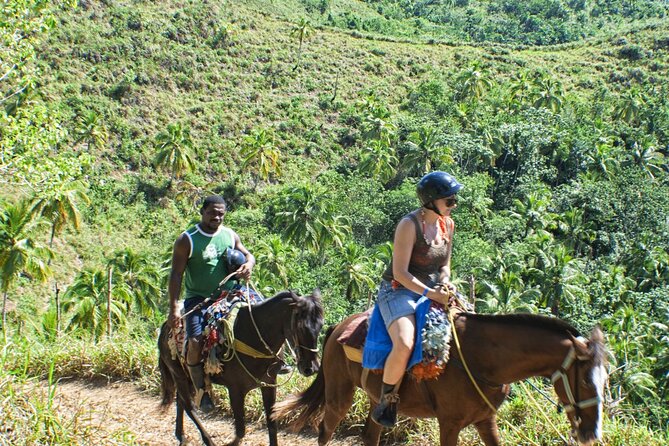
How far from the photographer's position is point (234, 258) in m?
6.27

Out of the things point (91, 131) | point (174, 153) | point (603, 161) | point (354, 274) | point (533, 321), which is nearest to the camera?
point (533, 321)

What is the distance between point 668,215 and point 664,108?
997 inches

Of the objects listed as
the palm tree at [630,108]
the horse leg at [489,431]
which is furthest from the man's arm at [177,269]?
the palm tree at [630,108]

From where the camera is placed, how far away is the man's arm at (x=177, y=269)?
20.1 feet

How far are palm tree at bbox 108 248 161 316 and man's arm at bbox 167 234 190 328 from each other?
25825 mm

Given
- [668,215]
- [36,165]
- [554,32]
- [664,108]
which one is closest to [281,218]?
[668,215]

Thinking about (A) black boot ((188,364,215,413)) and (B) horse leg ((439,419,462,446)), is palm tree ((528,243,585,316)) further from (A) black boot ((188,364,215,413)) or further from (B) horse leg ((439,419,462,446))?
(B) horse leg ((439,419,462,446))

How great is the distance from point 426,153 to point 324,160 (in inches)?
418

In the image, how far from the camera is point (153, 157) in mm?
51562

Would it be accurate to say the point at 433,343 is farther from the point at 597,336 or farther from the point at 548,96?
the point at 548,96

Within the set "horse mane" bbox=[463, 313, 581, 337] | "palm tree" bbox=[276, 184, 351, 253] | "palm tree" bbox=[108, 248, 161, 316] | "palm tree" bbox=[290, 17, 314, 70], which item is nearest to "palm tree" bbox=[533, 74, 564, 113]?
"palm tree" bbox=[290, 17, 314, 70]

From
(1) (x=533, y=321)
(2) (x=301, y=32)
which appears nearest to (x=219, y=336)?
(1) (x=533, y=321)

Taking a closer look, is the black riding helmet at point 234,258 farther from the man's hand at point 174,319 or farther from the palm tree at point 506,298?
the palm tree at point 506,298

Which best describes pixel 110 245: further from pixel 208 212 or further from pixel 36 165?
pixel 208 212
